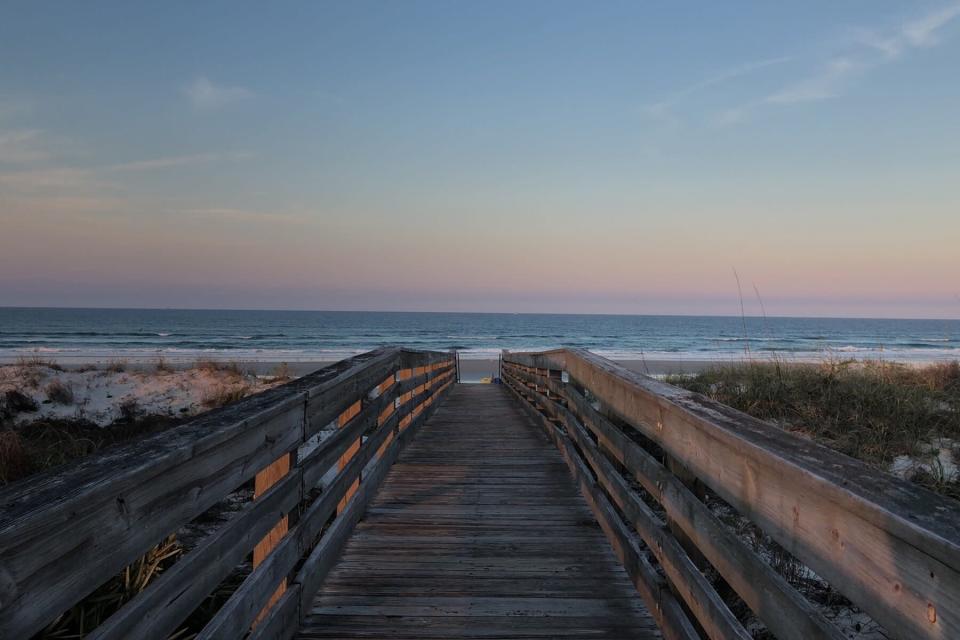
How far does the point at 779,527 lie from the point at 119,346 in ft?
160

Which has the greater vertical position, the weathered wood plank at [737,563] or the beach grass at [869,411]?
the weathered wood plank at [737,563]

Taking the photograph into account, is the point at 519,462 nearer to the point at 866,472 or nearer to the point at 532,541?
the point at 532,541

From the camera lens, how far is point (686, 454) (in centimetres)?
251

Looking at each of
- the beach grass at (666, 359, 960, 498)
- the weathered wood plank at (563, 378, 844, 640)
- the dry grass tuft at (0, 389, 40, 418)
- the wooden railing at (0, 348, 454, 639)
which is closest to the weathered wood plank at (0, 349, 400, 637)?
the wooden railing at (0, 348, 454, 639)

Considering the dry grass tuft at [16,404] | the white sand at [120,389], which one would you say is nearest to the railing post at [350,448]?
the white sand at [120,389]

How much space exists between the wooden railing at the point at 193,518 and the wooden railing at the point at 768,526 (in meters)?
1.60

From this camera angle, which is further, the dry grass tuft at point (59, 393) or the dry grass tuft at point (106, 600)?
the dry grass tuft at point (59, 393)

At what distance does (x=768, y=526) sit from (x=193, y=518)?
1.68m

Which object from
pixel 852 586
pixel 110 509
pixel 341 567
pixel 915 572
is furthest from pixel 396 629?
pixel 915 572

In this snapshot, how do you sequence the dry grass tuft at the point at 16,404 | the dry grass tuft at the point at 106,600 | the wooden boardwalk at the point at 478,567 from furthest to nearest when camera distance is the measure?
the dry grass tuft at the point at 16,404 → the dry grass tuft at the point at 106,600 → the wooden boardwalk at the point at 478,567

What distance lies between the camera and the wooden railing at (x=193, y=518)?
1181 mm

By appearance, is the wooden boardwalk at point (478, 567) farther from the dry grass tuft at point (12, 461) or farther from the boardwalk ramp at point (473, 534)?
the dry grass tuft at point (12, 461)

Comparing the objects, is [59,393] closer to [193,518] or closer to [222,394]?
[222,394]

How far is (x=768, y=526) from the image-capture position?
1788 millimetres
